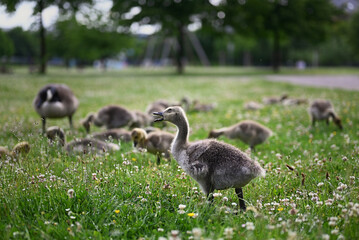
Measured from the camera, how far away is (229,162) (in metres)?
4.16

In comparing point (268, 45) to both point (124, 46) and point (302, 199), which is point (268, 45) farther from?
point (302, 199)

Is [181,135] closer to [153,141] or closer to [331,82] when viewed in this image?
[153,141]

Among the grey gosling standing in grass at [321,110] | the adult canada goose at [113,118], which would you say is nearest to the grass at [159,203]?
the grey gosling standing in grass at [321,110]

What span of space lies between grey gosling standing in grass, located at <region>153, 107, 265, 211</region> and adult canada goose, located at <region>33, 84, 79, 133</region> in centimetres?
540

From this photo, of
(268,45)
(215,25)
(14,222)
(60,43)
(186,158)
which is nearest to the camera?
(14,222)

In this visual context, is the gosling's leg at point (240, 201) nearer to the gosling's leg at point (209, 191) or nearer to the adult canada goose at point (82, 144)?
the gosling's leg at point (209, 191)

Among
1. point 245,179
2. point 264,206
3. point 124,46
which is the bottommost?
point 264,206

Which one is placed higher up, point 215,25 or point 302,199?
point 215,25

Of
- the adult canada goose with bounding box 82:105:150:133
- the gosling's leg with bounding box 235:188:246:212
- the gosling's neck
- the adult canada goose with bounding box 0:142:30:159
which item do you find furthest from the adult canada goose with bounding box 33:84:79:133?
the gosling's leg with bounding box 235:188:246:212

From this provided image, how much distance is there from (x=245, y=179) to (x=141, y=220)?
1313mm

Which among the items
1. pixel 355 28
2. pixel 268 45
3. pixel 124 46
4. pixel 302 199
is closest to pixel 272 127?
pixel 302 199

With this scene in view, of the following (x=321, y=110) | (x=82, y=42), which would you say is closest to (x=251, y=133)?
(x=321, y=110)

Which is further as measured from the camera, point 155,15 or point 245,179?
point 155,15

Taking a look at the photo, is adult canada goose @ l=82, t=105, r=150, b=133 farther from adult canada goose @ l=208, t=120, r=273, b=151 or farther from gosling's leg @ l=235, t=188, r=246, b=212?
gosling's leg @ l=235, t=188, r=246, b=212
